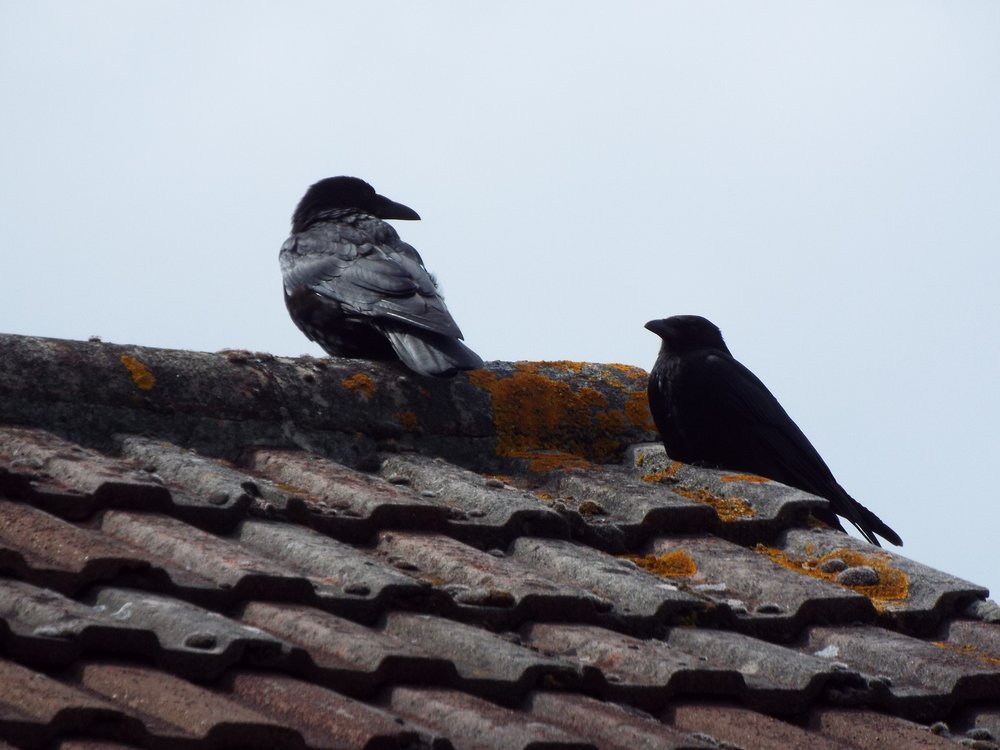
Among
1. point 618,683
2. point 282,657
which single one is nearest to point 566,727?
point 618,683

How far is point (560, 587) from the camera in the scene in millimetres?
2781

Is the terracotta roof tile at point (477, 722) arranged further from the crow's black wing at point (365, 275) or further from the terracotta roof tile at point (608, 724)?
the crow's black wing at point (365, 275)

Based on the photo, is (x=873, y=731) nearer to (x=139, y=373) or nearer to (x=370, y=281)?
(x=139, y=373)

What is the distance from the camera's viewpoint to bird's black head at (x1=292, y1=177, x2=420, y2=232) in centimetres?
648

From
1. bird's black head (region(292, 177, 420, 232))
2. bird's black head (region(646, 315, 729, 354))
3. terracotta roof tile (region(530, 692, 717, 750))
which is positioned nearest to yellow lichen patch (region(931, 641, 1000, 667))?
terracotta roof tile (region(530, 692, 717, 750))

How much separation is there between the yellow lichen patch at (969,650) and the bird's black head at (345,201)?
12.3ft

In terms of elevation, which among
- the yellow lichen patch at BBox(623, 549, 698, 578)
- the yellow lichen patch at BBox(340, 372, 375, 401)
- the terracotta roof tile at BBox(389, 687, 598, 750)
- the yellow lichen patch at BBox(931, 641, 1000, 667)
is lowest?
the terracotta roof tile at BBox(389, 687, 598, 750)

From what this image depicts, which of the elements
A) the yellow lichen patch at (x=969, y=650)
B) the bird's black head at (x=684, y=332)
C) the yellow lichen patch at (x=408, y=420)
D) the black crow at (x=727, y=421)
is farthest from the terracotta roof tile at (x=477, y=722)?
the bird's black head at (x=684, y=332)

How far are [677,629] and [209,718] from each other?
1.25m

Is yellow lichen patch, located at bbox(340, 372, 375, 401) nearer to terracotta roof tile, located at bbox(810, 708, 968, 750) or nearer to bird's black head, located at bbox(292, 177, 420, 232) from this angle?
terracotta roof tile, located at bbox(810, 708, 968, 750)

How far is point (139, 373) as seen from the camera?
359cm

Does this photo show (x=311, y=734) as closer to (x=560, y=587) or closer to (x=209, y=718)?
(x=209, y=718)

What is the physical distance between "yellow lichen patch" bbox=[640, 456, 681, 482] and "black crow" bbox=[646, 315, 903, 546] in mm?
179

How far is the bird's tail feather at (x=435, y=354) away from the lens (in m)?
4.27
